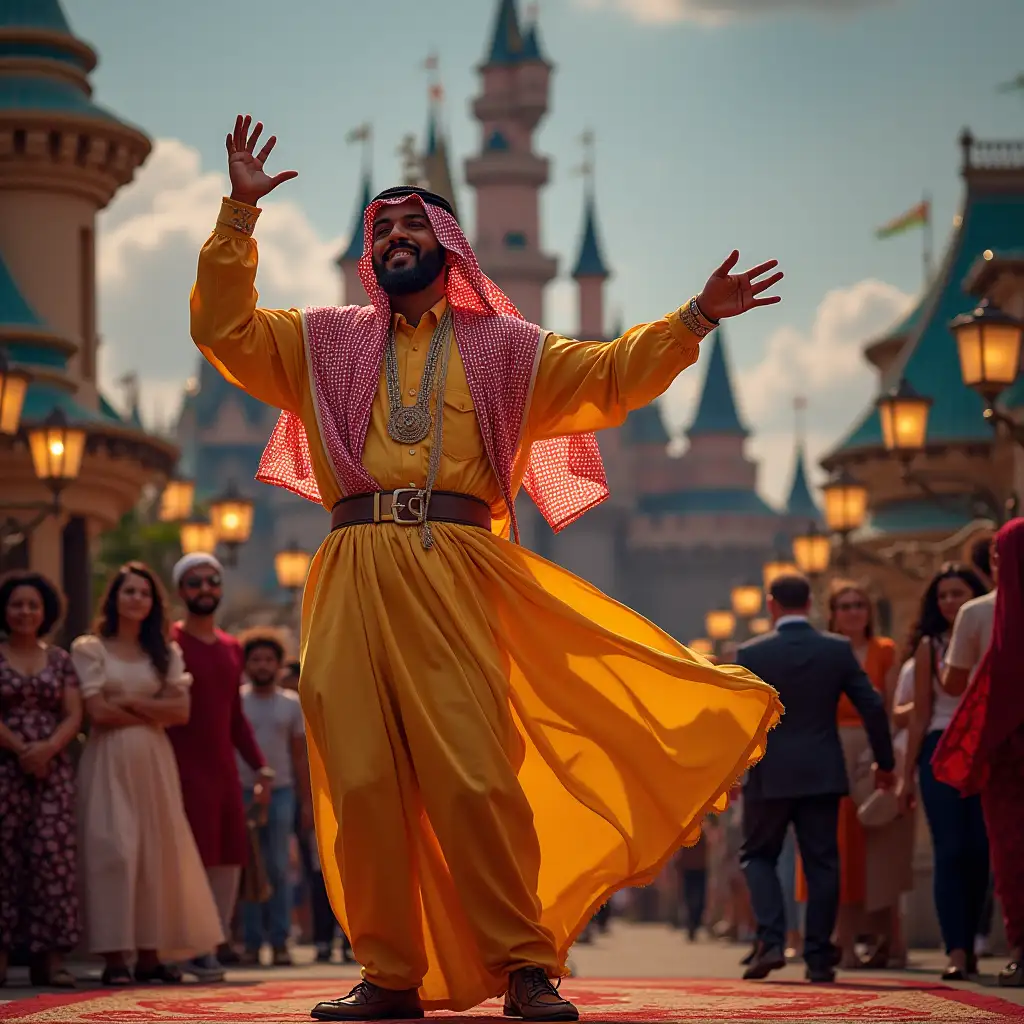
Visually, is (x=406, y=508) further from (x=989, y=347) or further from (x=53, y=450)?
(x=53, y=450)

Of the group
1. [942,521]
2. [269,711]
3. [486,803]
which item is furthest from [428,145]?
[486,803]

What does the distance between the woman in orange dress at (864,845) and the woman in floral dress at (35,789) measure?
3.59 m

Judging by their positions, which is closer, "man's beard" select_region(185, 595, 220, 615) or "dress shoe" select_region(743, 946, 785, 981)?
"dress shoe" select_region(743, 946, 785, 981)

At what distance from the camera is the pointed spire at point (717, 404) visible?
4112 inches

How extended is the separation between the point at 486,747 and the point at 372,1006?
816 mm

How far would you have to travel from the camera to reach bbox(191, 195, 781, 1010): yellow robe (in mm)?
7426

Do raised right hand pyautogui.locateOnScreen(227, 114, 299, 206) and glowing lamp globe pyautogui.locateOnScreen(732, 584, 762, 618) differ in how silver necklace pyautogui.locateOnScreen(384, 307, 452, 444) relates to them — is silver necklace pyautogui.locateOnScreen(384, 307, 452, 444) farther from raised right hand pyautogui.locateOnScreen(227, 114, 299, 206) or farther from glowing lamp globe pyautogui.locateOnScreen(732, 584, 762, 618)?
glowing lamp globe pyautogui.locateOnScreen(732, 584, 762, 618)

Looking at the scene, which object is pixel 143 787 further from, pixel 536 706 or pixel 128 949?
pixel 536 706

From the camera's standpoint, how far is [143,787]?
10.8 m

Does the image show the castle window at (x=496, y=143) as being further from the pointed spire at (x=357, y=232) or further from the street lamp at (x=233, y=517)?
the street lamp at (x=233, y=517)

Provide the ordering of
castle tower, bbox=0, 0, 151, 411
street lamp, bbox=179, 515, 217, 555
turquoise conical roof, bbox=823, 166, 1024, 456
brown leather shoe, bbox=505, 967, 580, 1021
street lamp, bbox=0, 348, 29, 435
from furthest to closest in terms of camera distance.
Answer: turquoise conical roof, bbox=823, 166, 1024, 456 < street lamp, bbox=179, 515, 217, 555 < castle tower, bbox=0, 0, 151, 411 < street lamp, bbox=0, 348, 29, 435 < brown leather shoe, bbox=505, 967, 580, 1021

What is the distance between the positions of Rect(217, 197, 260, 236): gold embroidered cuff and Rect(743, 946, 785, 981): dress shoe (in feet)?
14.0

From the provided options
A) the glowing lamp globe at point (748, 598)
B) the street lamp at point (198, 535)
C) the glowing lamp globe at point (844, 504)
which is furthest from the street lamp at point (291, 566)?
the glowing lamp globe at point (748, 598)

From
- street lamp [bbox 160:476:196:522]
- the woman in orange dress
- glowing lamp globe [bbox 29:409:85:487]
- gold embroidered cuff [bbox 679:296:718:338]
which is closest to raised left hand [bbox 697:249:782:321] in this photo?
gold embroidered cuff [bbox 679:296:718:338]
